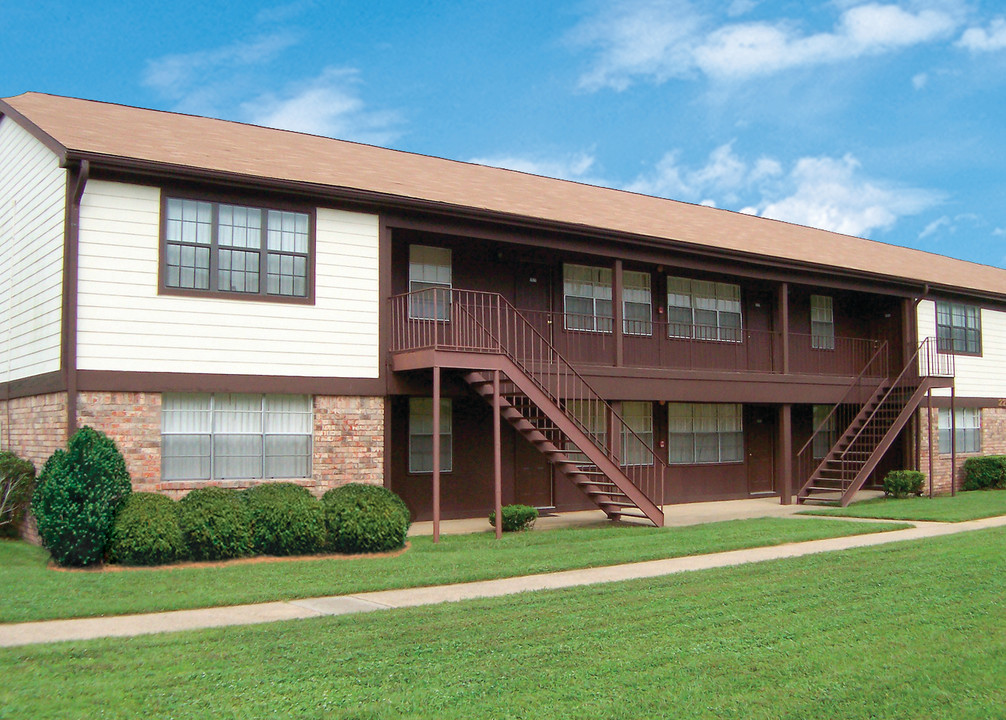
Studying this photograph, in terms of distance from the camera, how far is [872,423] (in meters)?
23.5

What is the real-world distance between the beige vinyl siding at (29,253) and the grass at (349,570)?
3083 millimetres

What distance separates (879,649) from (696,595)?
246cm

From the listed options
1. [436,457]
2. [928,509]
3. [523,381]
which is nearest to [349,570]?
[436,457]

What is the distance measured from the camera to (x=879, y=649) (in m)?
7.73

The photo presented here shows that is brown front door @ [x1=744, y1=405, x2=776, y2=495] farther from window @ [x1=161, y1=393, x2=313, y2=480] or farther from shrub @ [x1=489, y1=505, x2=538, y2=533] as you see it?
window @ [x1=161, y1=393, x2=313, y2=480]

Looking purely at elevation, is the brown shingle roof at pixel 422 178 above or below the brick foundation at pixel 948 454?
above

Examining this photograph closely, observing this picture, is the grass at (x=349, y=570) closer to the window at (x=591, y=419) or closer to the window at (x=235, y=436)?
the window at (x=235, y=436)

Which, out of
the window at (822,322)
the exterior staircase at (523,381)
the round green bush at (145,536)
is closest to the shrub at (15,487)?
the round green bush at (145,536)

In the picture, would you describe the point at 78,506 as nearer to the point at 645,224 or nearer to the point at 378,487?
the point at 378,487

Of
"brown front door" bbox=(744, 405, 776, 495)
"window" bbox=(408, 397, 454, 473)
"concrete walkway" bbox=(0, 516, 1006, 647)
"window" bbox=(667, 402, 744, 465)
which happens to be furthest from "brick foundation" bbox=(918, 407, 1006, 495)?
"window" bbox=(408, 397, 454, 473)

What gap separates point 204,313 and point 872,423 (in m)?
16.9

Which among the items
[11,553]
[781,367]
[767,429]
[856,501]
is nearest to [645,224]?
[781,367]

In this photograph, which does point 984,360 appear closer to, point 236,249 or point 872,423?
point 872,423

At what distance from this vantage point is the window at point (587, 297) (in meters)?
19.7
